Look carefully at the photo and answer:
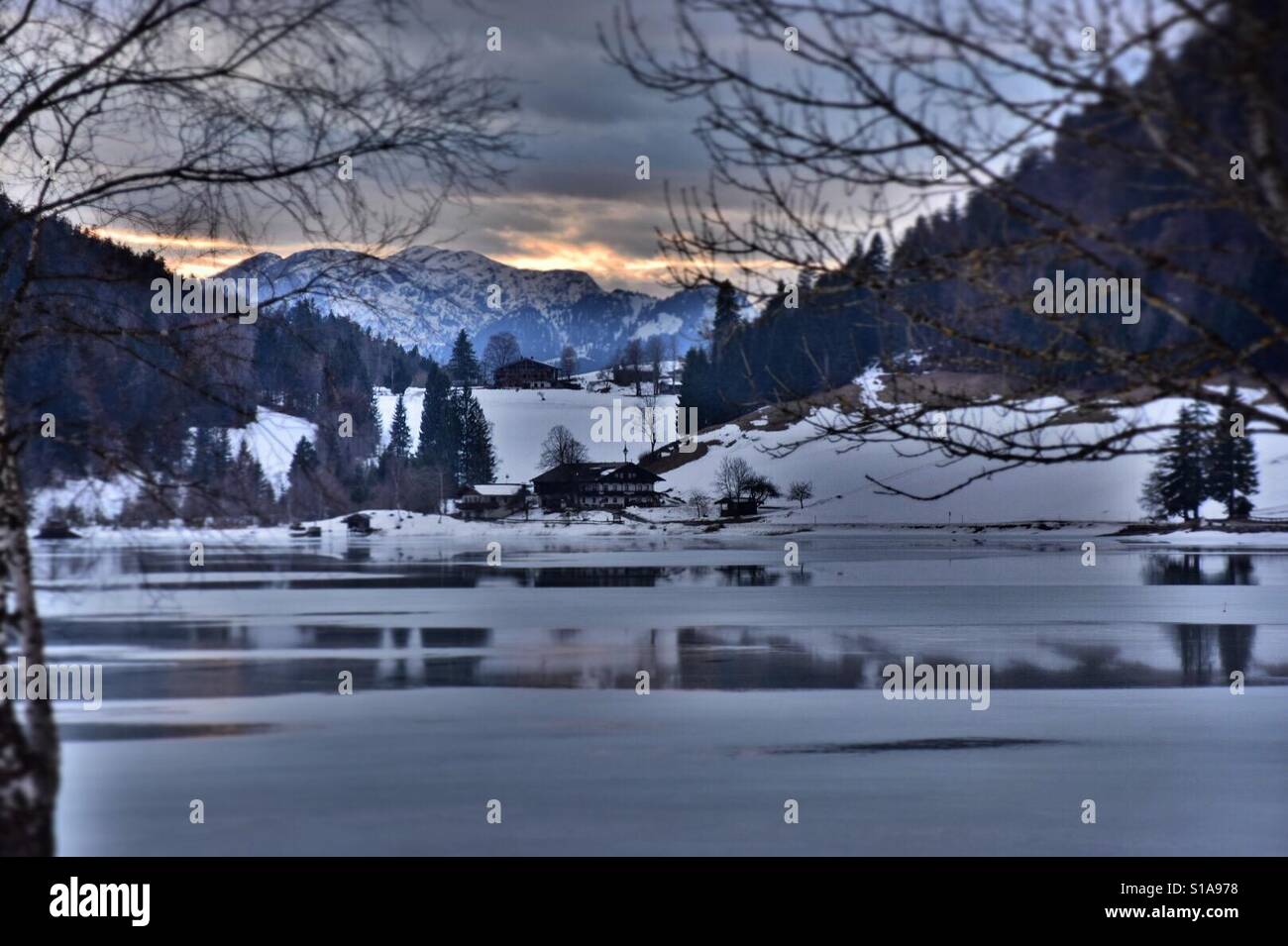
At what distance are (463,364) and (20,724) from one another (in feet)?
63.9

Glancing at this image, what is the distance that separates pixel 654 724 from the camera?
13852 millimetres

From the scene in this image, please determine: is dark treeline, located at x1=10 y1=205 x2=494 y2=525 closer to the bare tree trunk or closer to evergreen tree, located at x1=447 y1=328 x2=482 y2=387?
the bare tree trunk

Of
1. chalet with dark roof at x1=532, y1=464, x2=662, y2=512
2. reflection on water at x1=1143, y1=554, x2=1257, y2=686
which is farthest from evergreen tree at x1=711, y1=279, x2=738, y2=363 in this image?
chalet with dark roof at x1=532, y1=464, x2=662, y2=512

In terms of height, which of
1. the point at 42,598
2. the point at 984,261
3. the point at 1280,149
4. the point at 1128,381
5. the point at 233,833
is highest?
the point at 1280,149

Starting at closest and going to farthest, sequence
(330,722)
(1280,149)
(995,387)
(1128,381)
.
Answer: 1. (1280,149)
2. (1128,381)
3. (995,387)
4. (330,722)

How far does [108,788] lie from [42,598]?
419cm

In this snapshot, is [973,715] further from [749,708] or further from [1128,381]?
[1128,381]

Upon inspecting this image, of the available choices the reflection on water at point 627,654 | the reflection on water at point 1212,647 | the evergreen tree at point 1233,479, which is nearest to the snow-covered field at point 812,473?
the evergreen tree at point 1233,479

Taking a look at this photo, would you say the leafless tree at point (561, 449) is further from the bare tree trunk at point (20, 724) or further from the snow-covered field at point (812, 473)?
the bare tree trunk at point (20, 724)

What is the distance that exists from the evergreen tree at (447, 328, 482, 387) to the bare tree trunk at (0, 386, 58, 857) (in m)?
18.6

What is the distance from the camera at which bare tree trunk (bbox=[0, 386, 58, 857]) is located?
241 inches

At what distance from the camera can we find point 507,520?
33906 mm
